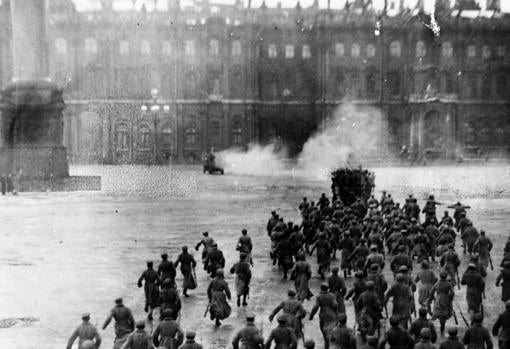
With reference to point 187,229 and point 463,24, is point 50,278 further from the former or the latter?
point 463,24

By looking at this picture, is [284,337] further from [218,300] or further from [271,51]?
[271,51]

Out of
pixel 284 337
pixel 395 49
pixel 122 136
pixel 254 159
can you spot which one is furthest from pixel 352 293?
pixel 395 49

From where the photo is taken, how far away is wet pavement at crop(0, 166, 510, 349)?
12.5m

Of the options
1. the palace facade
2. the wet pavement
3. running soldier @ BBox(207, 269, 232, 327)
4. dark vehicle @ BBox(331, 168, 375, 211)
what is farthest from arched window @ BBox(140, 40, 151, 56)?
running soldier @ BBox(207, 269, 232, 327)

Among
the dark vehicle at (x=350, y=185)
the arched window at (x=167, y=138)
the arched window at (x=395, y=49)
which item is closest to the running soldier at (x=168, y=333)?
the dark vehicle at (x=350, y=185)

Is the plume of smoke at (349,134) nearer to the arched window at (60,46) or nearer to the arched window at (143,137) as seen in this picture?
the arched window at (143,137)

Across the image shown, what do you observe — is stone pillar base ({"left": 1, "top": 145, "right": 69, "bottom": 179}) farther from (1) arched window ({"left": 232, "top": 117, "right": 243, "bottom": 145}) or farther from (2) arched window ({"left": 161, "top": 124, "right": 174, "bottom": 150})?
(1) arched window ({"left": 232, "top": 117, "right": 243, "bottom": 145})

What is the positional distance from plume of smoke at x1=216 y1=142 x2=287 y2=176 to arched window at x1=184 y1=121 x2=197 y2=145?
11.2 feet

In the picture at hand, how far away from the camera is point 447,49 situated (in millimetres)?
74125

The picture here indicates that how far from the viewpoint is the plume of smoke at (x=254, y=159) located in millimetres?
62106

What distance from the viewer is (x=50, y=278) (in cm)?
1578

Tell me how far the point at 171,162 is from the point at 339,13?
24.5m

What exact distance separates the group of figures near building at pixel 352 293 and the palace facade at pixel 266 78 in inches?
2024

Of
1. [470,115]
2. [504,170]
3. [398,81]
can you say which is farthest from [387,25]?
[504,170]
